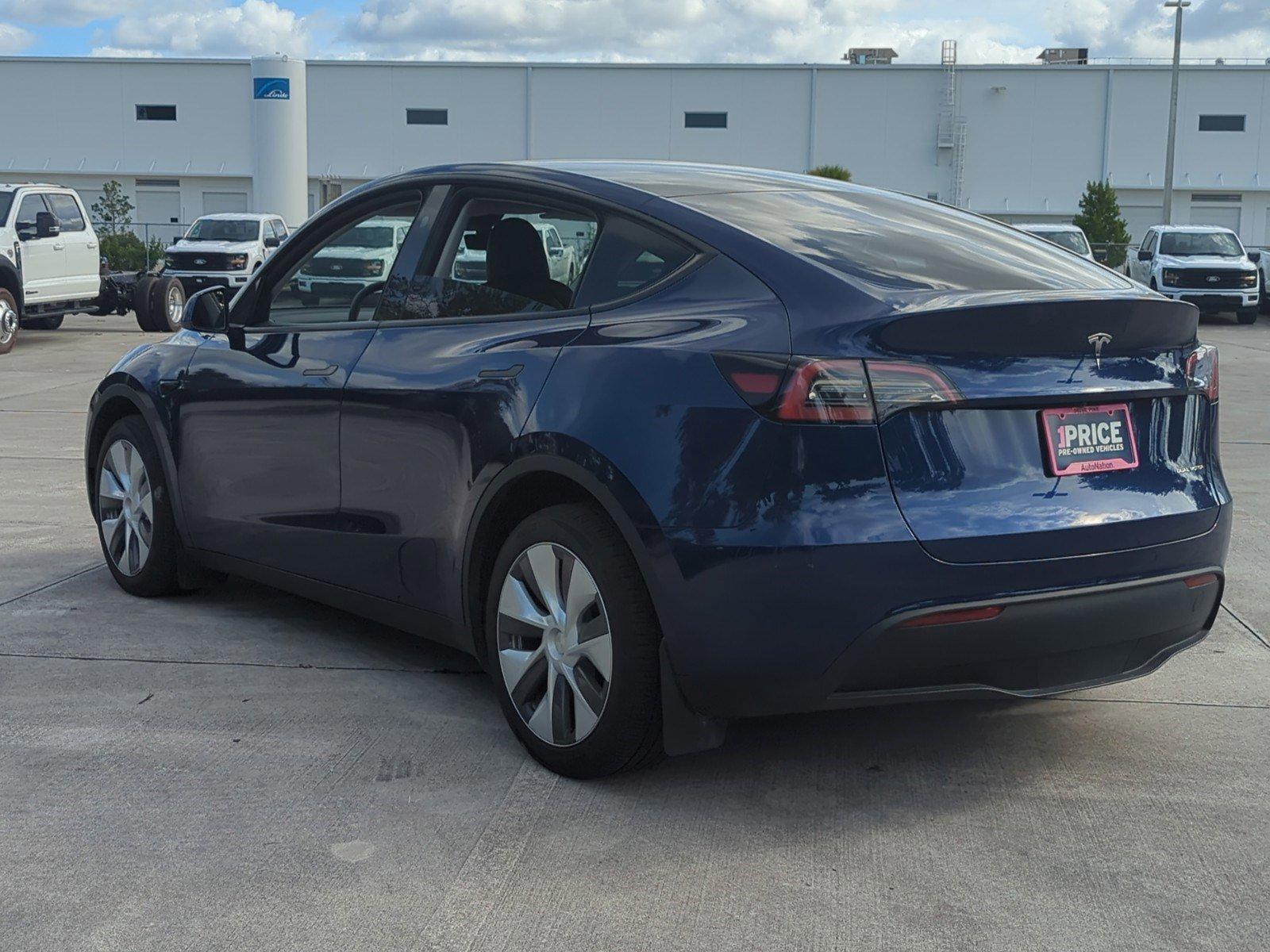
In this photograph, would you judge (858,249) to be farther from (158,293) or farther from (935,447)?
(158,293)

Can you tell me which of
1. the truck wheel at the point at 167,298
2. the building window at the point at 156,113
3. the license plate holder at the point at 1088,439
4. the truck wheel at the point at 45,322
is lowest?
the truck wheel at the point at 45,322

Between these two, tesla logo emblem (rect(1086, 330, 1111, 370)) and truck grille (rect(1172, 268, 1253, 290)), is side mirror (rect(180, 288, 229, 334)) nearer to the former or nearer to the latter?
tesla logo emblem (rect(1086, 330, 1111, 370))

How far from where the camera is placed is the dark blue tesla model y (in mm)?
3525

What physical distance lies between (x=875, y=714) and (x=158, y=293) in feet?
59.3

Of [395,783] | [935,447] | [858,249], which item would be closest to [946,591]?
[935,447]

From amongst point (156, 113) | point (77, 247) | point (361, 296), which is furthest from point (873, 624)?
point (156, 113)

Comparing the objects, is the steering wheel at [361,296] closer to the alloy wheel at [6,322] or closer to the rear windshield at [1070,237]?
the alloy wheel at [6,322]

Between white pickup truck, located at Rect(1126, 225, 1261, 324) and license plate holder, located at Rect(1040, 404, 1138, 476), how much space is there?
85.9 ft

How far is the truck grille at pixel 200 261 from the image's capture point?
29.4m

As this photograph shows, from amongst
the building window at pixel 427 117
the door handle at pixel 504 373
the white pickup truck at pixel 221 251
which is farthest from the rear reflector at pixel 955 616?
the building window at pixel 427 117

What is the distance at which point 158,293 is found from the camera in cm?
2103

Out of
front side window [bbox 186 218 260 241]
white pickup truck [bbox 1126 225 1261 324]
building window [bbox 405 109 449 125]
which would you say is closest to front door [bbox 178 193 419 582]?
white pickup truck [bbox 1126 225 1261 324]

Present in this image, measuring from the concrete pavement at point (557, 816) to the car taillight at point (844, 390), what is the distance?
1001 mm

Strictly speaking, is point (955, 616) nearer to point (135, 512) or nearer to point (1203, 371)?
point (1203, 371)
